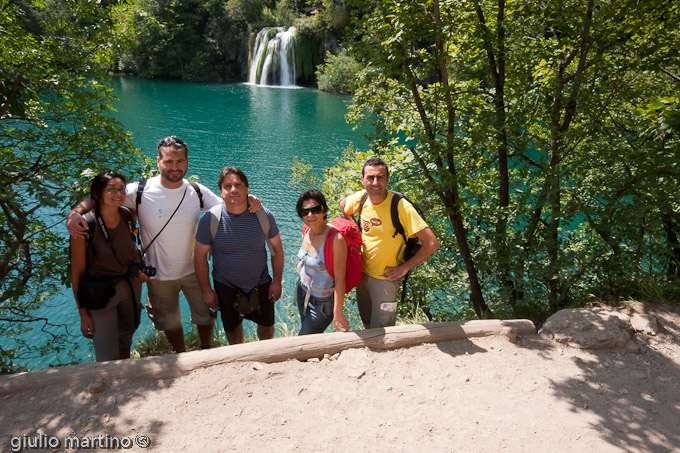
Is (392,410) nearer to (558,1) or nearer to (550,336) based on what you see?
(550,336)

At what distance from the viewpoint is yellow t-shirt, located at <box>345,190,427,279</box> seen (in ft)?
10.3

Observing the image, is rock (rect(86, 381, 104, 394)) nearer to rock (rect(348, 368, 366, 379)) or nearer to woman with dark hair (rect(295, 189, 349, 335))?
woman with dark hair (rect(295, 189, 349, 335))

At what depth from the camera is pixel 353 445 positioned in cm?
241

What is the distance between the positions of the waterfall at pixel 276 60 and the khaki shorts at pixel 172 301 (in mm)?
36295

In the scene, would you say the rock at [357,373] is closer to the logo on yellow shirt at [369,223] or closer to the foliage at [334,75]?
the logo on yellow shirt at [369,223]

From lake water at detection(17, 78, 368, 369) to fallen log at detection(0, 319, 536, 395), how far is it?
286 centimetres

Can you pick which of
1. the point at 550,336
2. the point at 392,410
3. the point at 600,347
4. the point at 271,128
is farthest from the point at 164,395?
the point at 271,128

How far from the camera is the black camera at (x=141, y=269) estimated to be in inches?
123

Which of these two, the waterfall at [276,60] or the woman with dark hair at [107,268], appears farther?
the waterfall at [276,60]

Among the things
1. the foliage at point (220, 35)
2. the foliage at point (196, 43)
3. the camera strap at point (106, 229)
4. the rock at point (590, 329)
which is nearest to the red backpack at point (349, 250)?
the camera strap at point (106, 229)

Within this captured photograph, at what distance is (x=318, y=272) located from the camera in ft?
10.4

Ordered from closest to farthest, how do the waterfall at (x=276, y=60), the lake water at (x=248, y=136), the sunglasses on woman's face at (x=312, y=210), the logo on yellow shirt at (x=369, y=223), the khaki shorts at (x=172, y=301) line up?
the sunglasses on woman's face at (x=312, y=210)
the logo on yellow shirt at (x=369, y=223)
the khaki shorts at (x=172, y=301)
the lake water at (x=248, y=136)
the waterfall at (x=276, y=60)

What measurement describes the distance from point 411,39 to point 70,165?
403 centimetres

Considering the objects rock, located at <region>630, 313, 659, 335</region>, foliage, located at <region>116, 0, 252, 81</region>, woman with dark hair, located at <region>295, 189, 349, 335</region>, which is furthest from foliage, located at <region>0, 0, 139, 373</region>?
foliage, located at <region>116, 0, 252, 81</region>
